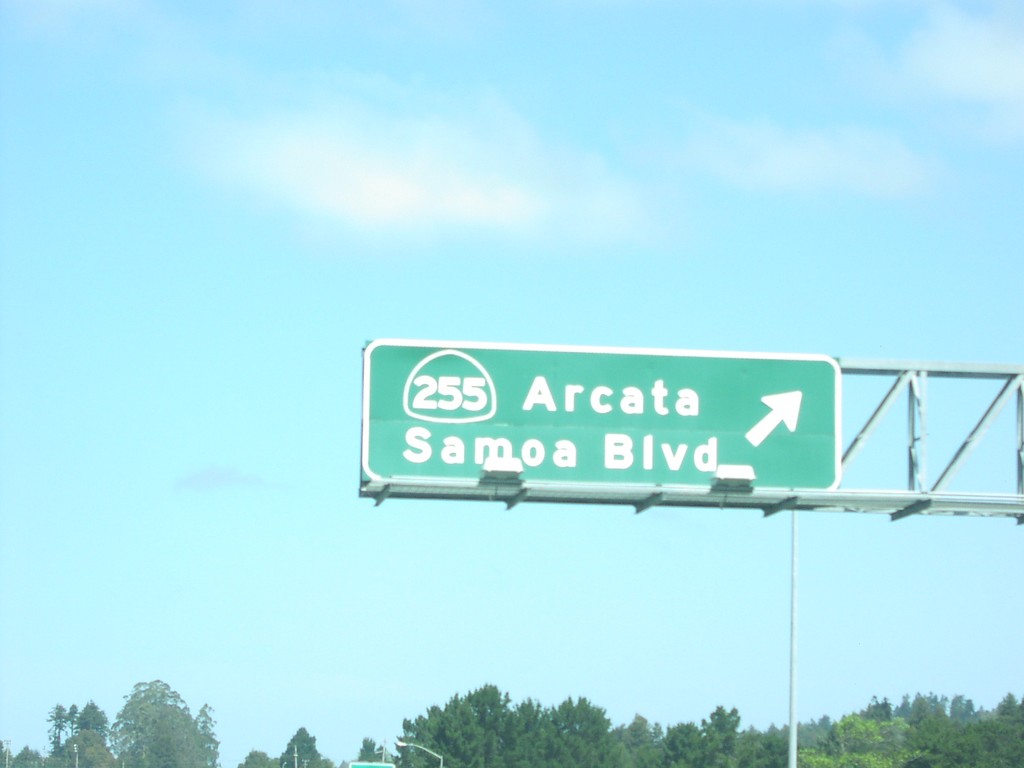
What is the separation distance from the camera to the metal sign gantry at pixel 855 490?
17.4m

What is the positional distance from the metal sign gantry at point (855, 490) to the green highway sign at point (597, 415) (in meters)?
0.10

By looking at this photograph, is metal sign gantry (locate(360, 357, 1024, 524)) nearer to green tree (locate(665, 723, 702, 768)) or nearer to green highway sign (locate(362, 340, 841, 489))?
green highway sign (locate(362, 340, 841, 489))

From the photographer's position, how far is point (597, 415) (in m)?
17.7

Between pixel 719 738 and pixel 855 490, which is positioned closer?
pixel 855 490

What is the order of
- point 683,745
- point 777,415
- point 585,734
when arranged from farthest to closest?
1. point 585,734
2. point 683,745
3. point 777,415

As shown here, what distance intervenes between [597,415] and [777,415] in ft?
6.72

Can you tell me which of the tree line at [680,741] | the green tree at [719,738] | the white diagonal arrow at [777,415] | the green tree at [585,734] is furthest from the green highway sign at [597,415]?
the green tree at [585,734]

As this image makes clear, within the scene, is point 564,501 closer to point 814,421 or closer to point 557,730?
point 814,421

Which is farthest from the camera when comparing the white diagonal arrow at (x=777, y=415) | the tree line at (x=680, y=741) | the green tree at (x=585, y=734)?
the green tree at (x=585, y=734)

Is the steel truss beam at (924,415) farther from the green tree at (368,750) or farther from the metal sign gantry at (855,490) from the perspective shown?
the green tree at (368,750)

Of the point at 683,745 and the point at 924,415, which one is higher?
the point at 924,415

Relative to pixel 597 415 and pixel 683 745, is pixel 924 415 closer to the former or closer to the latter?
pixel 597 415

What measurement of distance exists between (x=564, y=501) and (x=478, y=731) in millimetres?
115331

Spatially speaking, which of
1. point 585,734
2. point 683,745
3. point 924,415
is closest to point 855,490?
point 924,415
